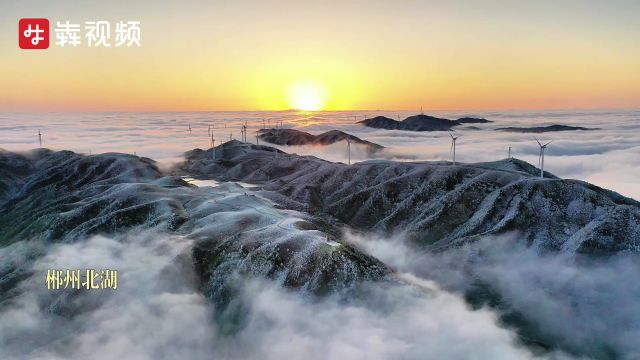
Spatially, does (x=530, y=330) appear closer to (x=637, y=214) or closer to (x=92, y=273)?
(x=637, y=214)

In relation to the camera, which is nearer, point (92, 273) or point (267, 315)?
point (267, 315)

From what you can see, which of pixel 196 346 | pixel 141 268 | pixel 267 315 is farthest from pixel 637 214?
pixel 141 268

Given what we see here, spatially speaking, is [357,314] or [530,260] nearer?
A: [357,314]

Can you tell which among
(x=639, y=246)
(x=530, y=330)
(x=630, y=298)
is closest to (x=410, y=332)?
(x=530, y=330)

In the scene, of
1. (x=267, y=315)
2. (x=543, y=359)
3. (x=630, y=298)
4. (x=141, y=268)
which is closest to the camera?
(x=543, y=359)

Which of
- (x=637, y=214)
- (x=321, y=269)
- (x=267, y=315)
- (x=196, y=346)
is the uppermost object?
(x=637, y=214)

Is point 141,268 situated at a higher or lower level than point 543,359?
higher

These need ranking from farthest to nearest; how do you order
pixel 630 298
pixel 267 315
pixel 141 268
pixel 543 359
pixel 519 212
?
pixel 519 212 < pixel 141 268 < pixel 630 298 < pixel 267 315 < pixel 543 359

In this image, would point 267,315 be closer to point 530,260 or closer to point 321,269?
point 321,269

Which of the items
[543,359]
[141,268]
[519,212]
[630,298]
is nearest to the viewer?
[543,359]
